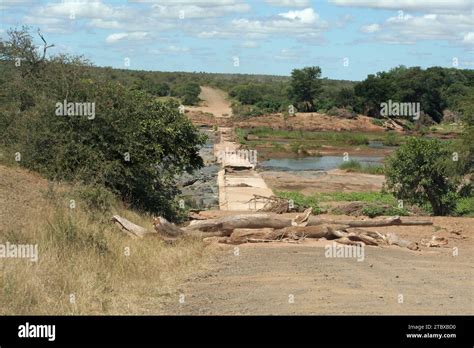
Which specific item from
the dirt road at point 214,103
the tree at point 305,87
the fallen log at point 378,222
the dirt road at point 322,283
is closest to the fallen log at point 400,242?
the dirt road at point 322,283

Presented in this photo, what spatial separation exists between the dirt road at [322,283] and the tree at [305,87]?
99.1 meters

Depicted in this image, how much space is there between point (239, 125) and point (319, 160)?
110 feet

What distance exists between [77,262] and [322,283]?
3716 millimetres

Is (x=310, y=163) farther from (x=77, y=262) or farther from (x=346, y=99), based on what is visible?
(x=77, y=262)

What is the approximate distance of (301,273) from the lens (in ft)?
38.5


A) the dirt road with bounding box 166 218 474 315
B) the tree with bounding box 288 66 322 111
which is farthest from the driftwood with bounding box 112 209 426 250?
the tree with bounding box 288 66 322 111

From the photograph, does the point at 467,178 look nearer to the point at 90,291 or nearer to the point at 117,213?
the point at 117,213

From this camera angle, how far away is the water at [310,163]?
195 ft

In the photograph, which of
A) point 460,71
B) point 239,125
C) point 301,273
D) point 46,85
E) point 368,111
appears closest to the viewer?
point 301,273

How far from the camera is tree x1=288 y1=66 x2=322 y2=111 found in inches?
4461

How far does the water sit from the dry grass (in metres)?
43.5

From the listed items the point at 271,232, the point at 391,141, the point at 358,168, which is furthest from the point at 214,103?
the point at 271,232

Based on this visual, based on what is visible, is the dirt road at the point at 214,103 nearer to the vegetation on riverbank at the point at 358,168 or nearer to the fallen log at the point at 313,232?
the vegetation on riverbank at the point at 358,168
